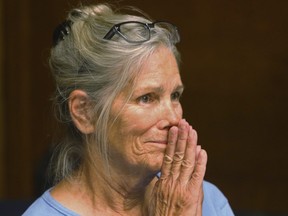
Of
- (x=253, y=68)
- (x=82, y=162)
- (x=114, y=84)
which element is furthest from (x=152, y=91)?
(x=253, y=68)

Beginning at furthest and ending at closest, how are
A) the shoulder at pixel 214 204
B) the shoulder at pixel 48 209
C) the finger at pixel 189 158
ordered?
the shoulder at pixel 214 204
the shoulder at pixel 48 209
the finger at pixel 189 158

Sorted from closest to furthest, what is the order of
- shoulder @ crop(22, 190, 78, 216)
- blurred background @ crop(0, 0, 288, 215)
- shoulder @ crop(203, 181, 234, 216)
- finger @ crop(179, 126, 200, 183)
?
1. finger @ crop(179, 126, 200, 183)
2. shoulder @ crop(22, 190, 78, 216)
3. shoulder @ crop(203, 181, 234, 216)
4. blurred background @ crop(0, 0, 288, 215)

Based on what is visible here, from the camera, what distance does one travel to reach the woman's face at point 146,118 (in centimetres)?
312

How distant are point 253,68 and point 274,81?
0.43 feet

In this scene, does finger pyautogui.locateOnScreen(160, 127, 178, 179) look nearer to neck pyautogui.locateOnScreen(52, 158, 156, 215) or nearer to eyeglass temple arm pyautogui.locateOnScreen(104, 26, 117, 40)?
neck pyautogui.locateOnScreen(52, 158, 156, 215)

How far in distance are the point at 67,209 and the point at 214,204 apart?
559 millimetres

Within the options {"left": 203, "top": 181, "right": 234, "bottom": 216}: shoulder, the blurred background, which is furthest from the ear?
the blurred background

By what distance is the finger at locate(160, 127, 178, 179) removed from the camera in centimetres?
309

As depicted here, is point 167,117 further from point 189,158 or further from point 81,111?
point 81,111

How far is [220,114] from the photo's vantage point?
5.14 meters

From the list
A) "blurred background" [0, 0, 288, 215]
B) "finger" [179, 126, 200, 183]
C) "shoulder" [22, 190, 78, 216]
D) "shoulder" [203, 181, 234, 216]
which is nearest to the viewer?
"finger" [179, 126, 200, 183]

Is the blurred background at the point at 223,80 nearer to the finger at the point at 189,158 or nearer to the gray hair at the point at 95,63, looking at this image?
the gray hair at the point at 95,63

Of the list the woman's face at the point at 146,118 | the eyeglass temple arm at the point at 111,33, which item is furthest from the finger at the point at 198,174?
the eyeglass temple arm at the point at 111,33

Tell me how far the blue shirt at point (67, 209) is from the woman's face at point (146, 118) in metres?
Answer: 0.26
